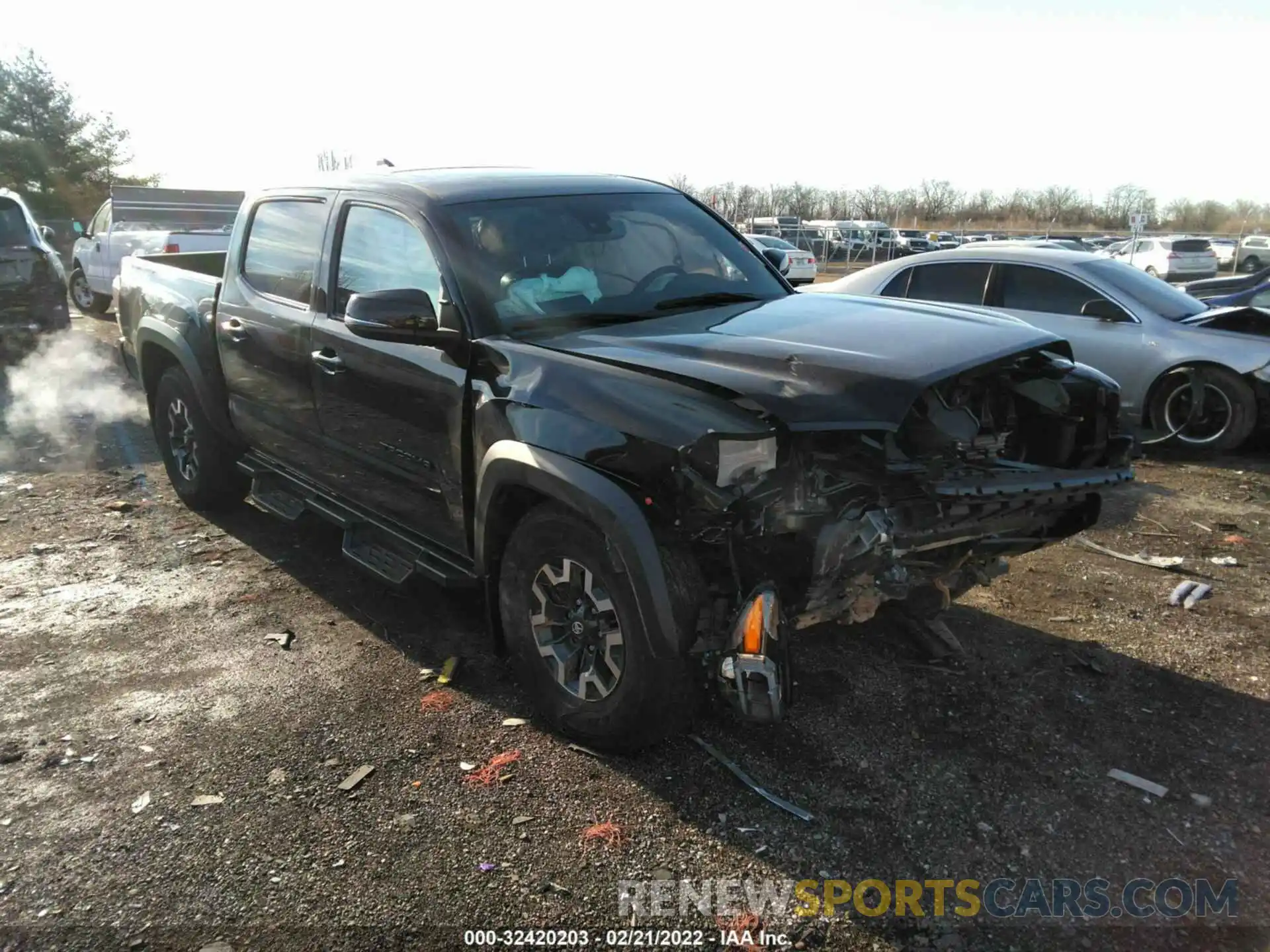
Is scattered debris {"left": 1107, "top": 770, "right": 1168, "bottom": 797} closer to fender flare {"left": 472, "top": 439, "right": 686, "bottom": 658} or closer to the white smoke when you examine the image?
fender flare {"left": 472, "top": 439, "right": 686, "bottom": 658}

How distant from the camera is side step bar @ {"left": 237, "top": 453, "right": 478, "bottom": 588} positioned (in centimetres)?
386

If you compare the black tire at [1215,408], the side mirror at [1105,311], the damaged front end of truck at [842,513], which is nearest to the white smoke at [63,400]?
the damaged front end of truck at [842,513]

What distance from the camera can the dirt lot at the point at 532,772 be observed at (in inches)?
105

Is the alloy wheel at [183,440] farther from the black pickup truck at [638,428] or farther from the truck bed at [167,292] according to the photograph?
the black pickup truck at [638,428]

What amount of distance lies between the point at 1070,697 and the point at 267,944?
2.99 m

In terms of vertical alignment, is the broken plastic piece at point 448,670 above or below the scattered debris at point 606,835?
below

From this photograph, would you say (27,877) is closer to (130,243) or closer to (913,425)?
(913,425)

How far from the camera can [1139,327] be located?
7395mm

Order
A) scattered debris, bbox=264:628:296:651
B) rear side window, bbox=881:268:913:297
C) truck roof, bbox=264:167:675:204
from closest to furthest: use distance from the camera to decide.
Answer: truck roof, bbox=264:167:675:204 → scattered debris, bbox=264:628:296:651 → rear side window, bbox=881:268:913:297

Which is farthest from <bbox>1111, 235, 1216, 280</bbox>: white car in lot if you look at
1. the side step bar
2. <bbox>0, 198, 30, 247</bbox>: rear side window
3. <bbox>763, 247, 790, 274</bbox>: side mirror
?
the side step bar

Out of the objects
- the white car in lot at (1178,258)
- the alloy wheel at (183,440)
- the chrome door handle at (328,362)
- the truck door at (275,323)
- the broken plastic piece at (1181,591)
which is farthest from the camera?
the white car in lot at (1178,258)

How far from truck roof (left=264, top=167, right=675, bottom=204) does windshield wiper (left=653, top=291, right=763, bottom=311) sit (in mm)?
679

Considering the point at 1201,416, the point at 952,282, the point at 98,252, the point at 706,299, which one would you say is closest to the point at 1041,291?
the point at 952,282

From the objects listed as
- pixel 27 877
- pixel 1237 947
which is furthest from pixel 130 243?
pixel 1237 947
